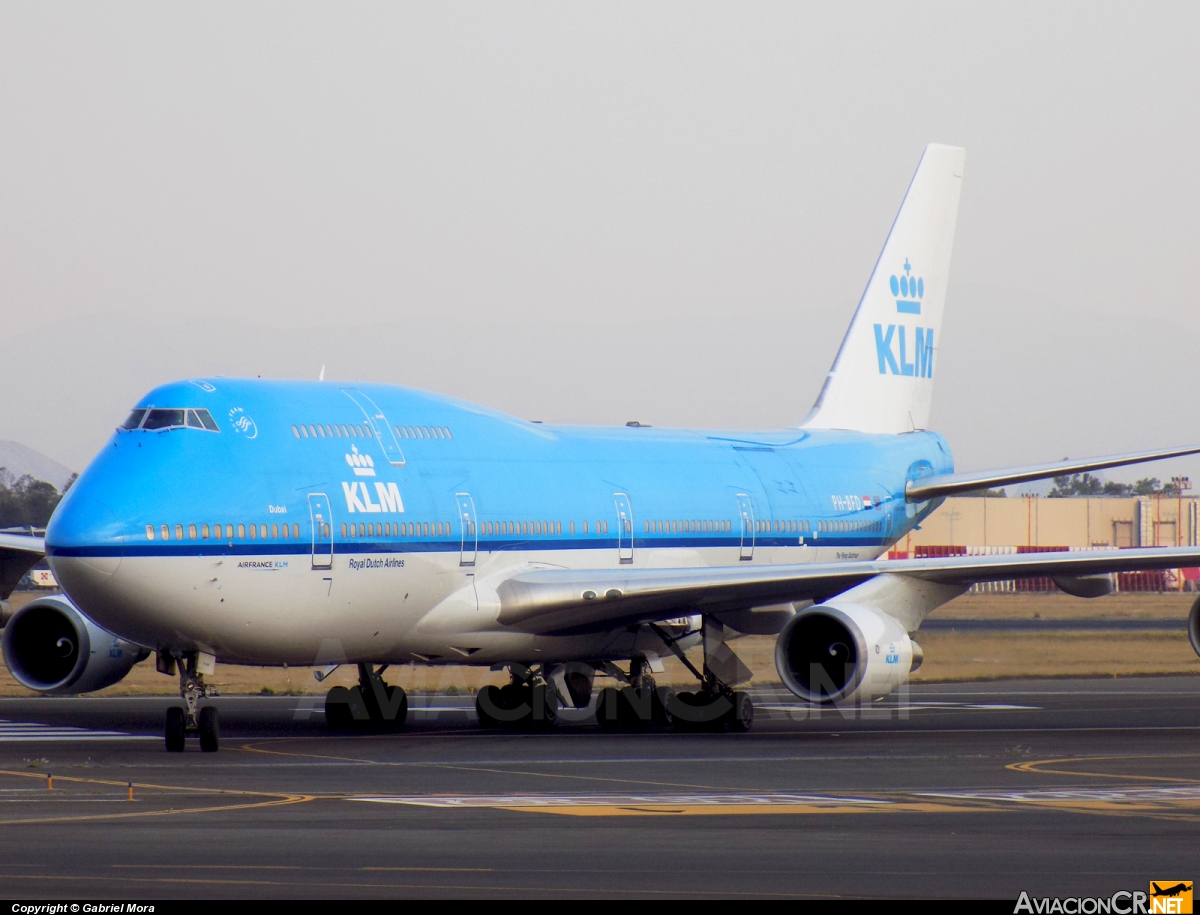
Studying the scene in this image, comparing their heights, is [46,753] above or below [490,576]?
below

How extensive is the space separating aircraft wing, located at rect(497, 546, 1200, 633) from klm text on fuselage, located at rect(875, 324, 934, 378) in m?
10.5

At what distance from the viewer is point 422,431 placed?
25.1m

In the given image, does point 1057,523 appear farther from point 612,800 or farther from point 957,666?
point 612,800

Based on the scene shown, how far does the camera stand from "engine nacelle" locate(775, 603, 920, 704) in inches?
930

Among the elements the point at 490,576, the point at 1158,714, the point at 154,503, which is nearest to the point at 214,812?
the point at 154,503

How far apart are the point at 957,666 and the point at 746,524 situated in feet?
39.8

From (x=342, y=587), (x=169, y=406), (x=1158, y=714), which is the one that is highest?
(x=169, y=406)

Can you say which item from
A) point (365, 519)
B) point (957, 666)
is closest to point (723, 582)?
point (365, 519)

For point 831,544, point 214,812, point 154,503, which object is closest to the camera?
point 214,812

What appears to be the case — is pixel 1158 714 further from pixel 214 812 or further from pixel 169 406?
pixel 214 812

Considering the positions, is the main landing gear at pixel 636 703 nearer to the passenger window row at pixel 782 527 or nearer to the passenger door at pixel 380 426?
the passenger window row at pixel 782 527

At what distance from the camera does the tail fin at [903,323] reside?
35031 mm

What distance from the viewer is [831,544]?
3166 cm

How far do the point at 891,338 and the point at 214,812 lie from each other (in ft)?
74.4
